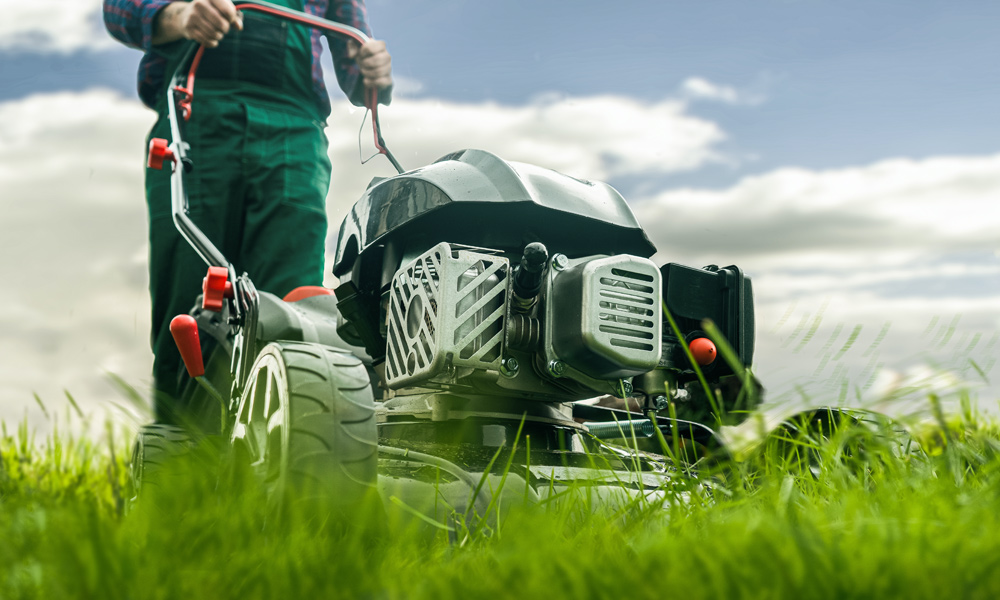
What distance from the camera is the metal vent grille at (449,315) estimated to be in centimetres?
144

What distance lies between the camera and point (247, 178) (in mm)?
2637

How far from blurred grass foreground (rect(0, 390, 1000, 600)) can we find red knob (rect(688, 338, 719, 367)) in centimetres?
56

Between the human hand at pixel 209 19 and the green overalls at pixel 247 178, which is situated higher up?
the human hand at pixel 209 19

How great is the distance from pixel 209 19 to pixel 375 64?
1.53ft

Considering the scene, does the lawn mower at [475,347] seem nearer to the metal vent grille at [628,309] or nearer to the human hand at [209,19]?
the metal vent grille at [628,309]

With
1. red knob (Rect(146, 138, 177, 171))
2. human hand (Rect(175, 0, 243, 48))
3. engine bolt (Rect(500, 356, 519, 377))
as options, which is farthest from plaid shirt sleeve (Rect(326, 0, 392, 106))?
engine bolt (Rect(500, 356, 519, 377))

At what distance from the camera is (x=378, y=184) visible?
1.82 metres

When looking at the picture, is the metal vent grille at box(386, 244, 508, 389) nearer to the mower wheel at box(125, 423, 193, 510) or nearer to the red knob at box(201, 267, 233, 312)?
the red knob at box(201, 267, 233, 312)

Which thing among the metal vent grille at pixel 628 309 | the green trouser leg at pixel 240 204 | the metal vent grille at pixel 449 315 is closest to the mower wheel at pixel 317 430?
the metal vent grille at pixel 449 315

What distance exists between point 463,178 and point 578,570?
1.07 metres

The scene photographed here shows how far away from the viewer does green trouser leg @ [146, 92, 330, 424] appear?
2.60 m

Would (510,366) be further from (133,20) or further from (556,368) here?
(133,20)

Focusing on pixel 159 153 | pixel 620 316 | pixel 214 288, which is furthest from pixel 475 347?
pixel 159 153

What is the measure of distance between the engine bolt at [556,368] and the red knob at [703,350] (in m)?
0.31
